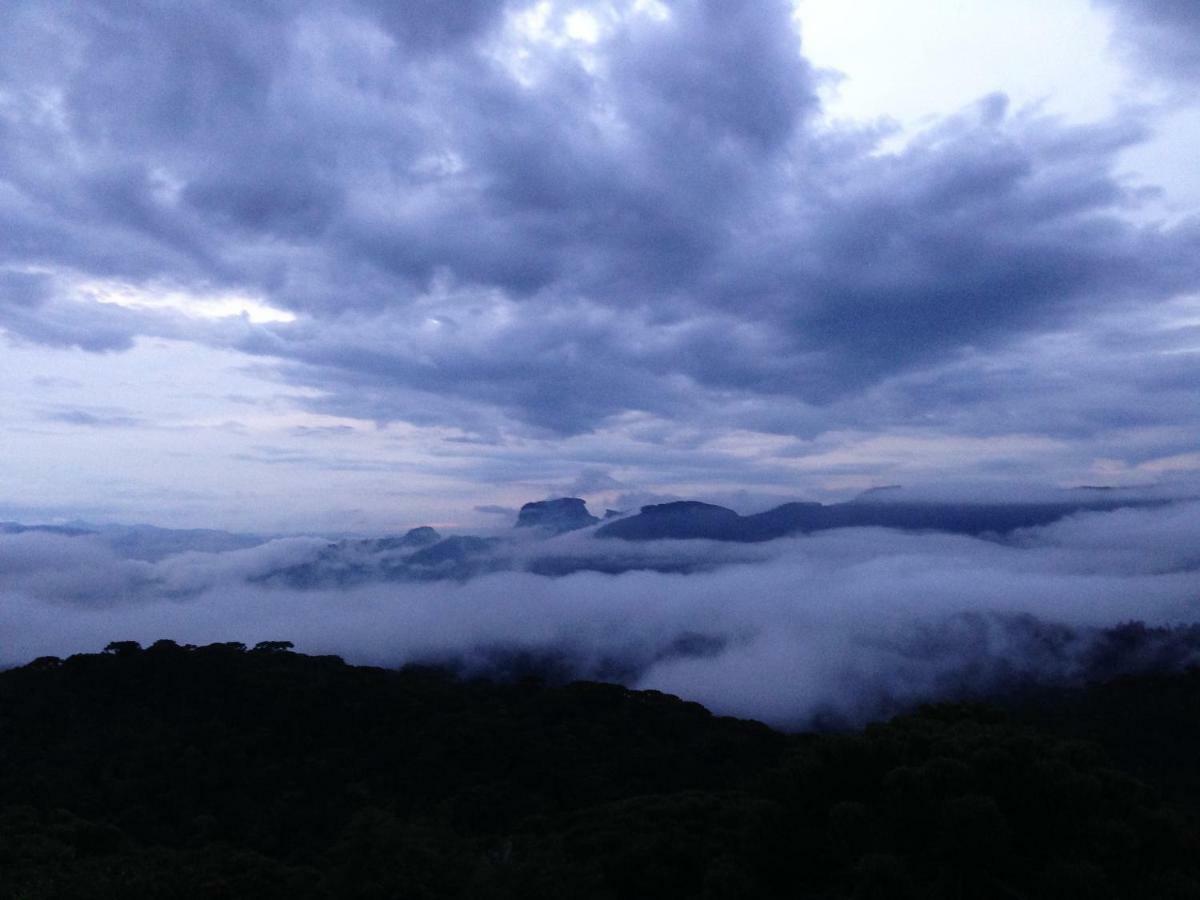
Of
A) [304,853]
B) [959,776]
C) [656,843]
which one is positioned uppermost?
[959,776]

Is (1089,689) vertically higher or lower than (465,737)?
lower

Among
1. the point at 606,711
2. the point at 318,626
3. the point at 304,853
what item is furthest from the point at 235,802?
the point at 318,626

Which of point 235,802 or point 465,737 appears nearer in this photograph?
point 235,802

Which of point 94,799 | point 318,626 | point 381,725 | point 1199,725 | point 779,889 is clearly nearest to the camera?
point 779,889

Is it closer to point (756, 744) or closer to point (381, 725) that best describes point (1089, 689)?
point (756, 744)

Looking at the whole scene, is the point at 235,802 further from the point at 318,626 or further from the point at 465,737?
the point at 318,626

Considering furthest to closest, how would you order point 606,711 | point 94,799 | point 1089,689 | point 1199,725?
point 1089,689, point 1199,725, point 606,711, point 94,799
